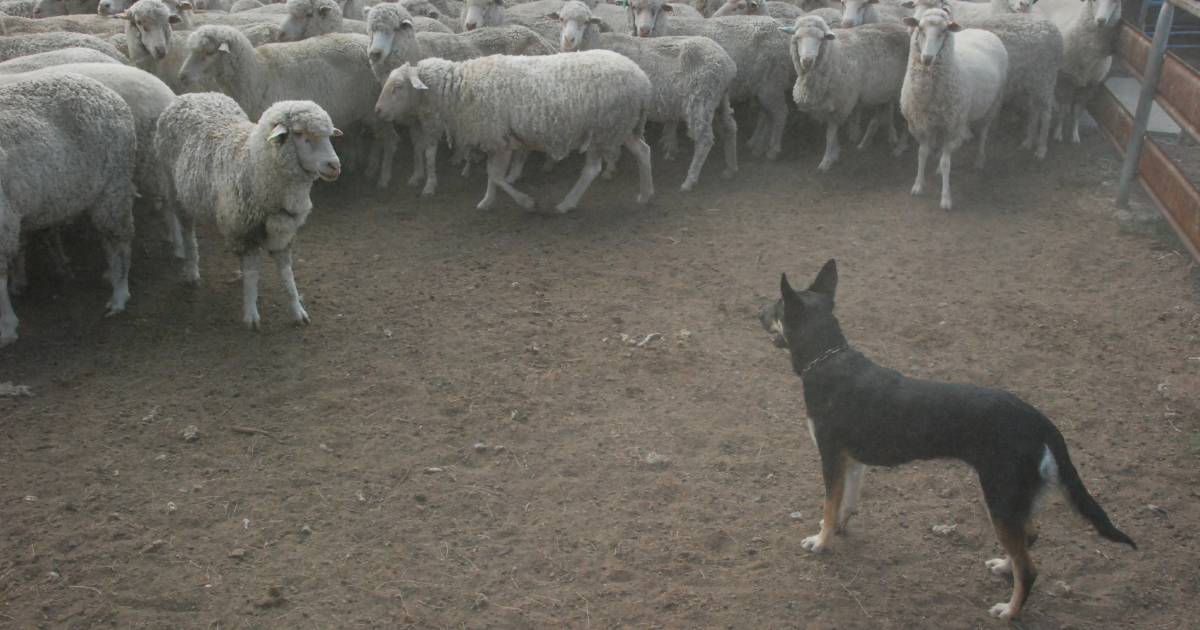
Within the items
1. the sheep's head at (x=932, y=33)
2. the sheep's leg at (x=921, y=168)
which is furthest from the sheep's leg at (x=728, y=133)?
the sheep's head at (x=932, y=33)

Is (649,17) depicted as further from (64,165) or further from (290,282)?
(64,165)

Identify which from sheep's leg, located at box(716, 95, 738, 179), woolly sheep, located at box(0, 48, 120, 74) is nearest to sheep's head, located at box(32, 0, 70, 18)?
woolly sheep, located at box(0, 48, 120, 74)

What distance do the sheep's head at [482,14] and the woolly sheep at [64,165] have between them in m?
4.42

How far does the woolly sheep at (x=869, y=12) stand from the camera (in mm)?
11000

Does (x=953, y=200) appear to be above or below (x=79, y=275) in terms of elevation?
below

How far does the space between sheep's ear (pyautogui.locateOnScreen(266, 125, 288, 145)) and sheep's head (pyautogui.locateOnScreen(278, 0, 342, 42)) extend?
165 inches

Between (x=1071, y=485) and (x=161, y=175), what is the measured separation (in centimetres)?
628

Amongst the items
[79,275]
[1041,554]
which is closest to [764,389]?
[1041,554]

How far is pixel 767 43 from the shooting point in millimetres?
10102

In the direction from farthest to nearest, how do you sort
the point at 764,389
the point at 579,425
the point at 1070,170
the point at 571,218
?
the point at 1070,170 → the point at 571,218 → the point at 764,389 → the point at 579,425

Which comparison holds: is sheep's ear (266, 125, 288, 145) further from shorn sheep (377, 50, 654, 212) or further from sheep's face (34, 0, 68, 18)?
sheep's face (34, 0, 68, 18)

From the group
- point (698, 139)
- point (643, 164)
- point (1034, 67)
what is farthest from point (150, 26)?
point (1034, 67)

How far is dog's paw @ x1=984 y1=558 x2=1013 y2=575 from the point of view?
4.56 m

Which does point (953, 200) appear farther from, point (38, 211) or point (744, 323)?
point (38, 211)
